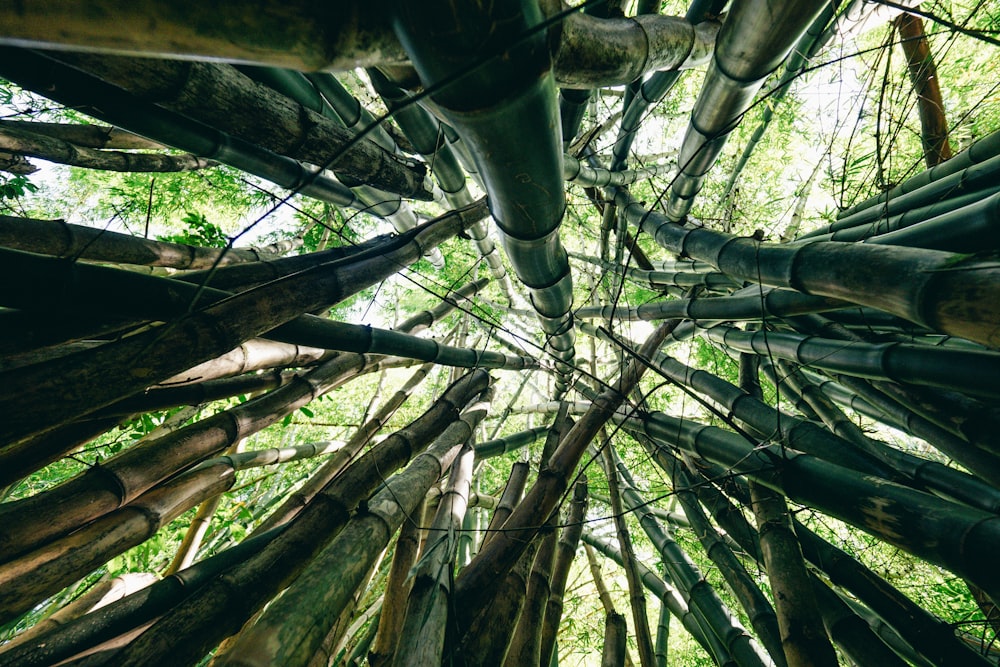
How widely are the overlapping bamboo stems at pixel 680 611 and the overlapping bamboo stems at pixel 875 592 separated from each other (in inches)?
25.1

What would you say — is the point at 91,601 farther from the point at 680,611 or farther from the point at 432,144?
the point at 680,611

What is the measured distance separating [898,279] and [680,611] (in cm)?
310

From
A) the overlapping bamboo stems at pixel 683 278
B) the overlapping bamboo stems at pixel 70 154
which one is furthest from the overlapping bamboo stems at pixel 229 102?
the overlapping bamboo stems at pixel 683 278

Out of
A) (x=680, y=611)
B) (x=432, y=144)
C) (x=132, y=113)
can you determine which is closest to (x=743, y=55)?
(x=432, y=144)

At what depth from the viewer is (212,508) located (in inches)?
114

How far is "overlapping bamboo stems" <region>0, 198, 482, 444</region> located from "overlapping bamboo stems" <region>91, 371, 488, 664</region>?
0.74m

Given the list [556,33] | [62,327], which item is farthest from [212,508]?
[556,33]

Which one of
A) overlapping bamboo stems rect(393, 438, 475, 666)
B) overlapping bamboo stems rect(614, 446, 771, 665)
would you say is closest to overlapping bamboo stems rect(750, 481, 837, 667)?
overlapping bamboo stems rect(614, 446, 771, 665)

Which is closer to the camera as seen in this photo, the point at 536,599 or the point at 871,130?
the point at 536,599

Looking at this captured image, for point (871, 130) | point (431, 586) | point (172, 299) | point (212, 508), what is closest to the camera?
point (172, 299)

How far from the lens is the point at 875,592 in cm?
190

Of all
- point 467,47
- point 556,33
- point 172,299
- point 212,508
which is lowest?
point 212,508

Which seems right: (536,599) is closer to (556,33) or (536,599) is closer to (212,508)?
(556,33)

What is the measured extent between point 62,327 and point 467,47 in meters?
1.47
